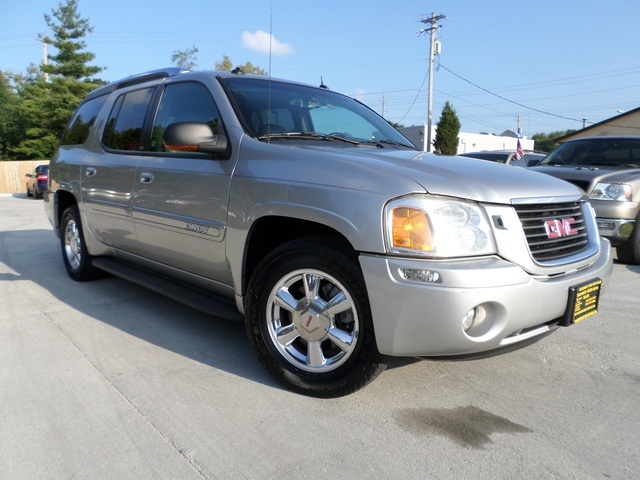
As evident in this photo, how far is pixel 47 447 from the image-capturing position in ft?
7.55

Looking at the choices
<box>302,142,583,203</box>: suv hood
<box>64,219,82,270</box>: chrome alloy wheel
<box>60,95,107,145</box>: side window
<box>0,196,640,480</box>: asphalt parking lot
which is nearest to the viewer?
<box>0,196,640,480</box>: asphalt parking lot

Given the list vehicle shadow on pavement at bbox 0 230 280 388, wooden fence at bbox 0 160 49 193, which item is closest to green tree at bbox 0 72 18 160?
wooden fence at bbox 0 160 49 193

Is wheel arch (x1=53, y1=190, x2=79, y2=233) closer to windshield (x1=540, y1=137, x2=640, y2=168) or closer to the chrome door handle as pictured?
the chrome door handle

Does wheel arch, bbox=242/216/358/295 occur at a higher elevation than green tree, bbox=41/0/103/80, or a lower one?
lower

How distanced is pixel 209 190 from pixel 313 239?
34.5 inches

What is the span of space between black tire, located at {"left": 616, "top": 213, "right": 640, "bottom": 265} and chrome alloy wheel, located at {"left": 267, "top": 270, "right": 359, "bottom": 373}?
5.04 m

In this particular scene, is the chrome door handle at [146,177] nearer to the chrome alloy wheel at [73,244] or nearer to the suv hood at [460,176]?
the suv hood at [460,176]

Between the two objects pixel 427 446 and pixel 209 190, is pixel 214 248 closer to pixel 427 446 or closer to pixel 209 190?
pixel 209 190

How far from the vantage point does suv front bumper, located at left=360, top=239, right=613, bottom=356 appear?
2.25 m

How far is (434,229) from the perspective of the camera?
7.62ft

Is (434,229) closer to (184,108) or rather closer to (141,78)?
(184,108)

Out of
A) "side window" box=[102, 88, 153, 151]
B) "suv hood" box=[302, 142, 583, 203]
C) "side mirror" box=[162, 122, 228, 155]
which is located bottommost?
"suv hood" box=[302, 142, 583, 203]

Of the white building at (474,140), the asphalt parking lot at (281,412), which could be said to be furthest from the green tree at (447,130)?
the asphalt parking lot at (281,412)

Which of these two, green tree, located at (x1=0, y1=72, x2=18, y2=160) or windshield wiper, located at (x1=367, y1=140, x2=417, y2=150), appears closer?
windshield wiper, located at (x1=367, y1=140, x2=417, y2=150)
